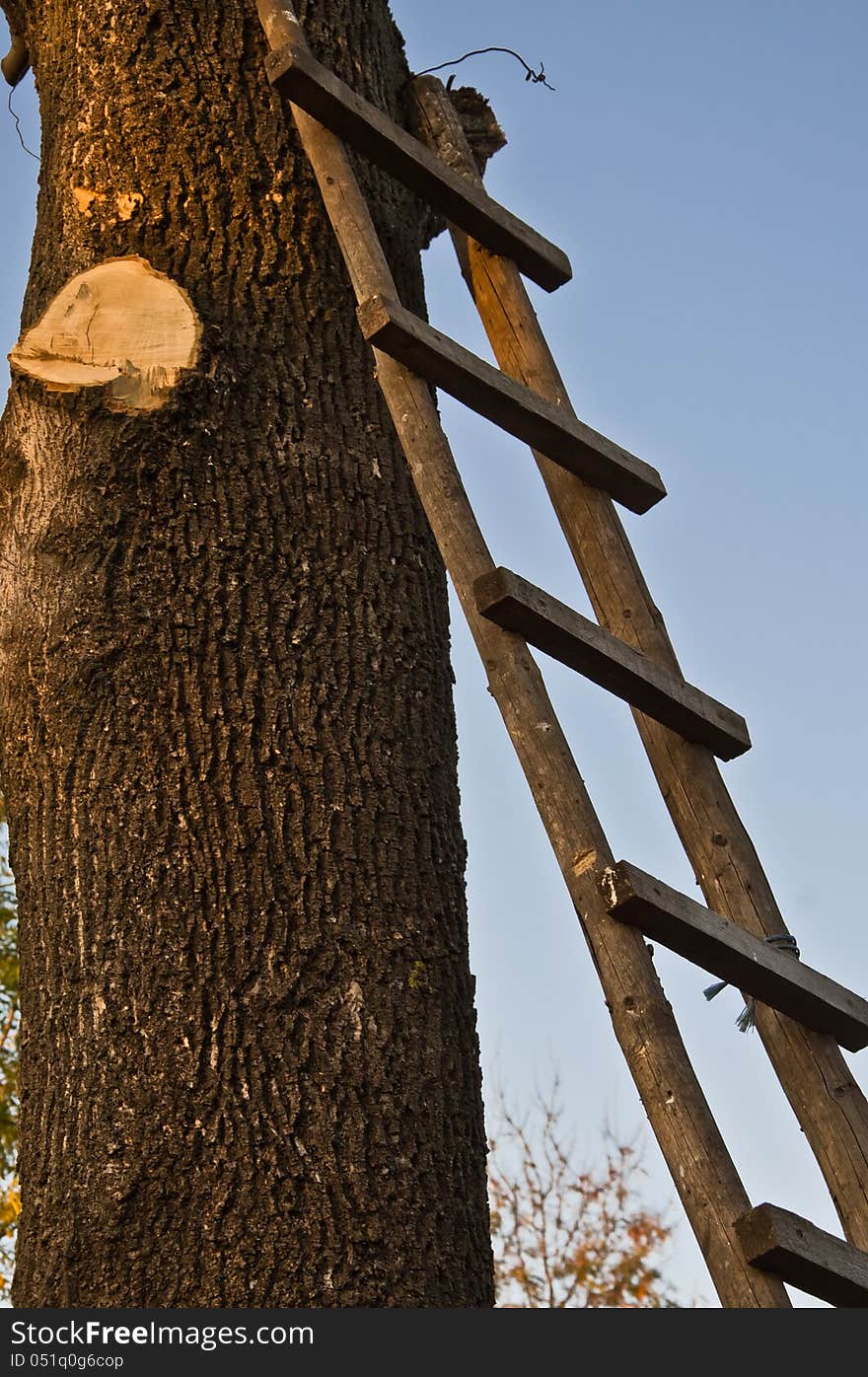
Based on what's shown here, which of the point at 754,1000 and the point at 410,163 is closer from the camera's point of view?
the point at 754,1000

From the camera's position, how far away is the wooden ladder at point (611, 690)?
1915mm

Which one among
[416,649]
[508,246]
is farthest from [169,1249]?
[508,246]

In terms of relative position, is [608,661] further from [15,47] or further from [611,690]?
[15,47]

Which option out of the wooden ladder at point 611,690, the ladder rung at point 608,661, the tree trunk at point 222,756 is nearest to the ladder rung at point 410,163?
the wooden ladder at point 611,690

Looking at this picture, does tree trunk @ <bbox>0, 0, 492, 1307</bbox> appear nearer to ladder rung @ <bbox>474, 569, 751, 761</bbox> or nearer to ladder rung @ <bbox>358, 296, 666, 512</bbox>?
ladder rung @ <bbox>358, 296, 666, 512</bbox>

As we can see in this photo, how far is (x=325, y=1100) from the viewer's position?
7.46 ft

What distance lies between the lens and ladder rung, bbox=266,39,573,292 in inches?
116

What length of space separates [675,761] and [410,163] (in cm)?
147

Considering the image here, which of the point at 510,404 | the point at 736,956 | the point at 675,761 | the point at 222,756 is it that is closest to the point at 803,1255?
the point at 736,956

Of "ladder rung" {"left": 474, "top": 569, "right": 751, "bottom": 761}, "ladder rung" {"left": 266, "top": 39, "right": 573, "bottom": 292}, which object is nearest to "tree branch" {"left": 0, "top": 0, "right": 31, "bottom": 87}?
"ladder rung" {"left": 266, "top": 39, "right": 573, "bottom": 292}

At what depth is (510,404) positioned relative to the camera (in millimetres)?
2717

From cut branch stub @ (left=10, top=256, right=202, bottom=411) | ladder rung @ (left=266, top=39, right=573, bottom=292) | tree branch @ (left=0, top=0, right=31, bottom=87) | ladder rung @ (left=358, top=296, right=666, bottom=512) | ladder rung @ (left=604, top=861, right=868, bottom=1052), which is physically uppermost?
tree branch @ (left=0, top=0, right=31, bottom=87)

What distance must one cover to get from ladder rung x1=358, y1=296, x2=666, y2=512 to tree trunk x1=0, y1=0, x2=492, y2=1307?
0.26 metres

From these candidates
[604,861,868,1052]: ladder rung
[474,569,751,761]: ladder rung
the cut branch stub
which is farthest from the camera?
the cut branch stub
